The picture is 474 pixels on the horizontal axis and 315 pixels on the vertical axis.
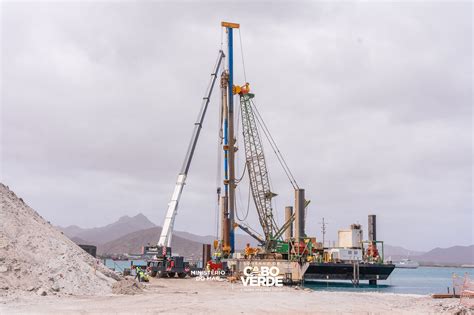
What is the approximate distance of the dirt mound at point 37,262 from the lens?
33625 millimetres

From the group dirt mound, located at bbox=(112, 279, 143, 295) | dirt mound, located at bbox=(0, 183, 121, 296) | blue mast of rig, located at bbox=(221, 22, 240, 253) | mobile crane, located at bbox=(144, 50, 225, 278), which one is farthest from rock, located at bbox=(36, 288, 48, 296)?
blue mast of rig, located at bbox=(221, 22, 240, 253)

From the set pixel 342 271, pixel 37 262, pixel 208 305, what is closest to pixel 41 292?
pixel 37 262

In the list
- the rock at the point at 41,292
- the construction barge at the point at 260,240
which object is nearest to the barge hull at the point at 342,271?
the construction barge at the point at 260,240

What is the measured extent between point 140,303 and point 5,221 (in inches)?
564

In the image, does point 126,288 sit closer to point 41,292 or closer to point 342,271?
point 41,292

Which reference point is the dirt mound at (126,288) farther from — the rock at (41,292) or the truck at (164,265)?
the truck at (164,265)

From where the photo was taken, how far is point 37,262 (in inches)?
1419

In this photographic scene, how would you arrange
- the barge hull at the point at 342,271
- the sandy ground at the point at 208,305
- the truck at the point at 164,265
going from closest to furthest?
the sandy ground at the point at 208,305, the truck at the point at 164,265, the barge hull at the point at 342,271

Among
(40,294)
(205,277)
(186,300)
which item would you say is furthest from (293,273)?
(40,294)

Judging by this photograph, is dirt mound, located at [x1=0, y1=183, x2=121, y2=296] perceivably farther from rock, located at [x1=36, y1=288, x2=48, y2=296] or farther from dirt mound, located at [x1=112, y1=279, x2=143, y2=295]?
dirt mound, located at [x1=112, y1=279, x2=143, y2=295]

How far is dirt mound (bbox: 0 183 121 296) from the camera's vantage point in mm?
33625

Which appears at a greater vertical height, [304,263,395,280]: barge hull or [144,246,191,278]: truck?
[144,246,191,278]: truck

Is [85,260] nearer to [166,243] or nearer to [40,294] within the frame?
[40,294]

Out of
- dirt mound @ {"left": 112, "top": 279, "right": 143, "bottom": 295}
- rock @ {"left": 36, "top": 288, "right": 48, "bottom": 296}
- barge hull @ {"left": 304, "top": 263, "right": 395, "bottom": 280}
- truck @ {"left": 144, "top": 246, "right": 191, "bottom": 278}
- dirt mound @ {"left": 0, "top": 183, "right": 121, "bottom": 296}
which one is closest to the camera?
rock @ {"left": 36, "top": 288, "right": 48, "bottom": 296}
